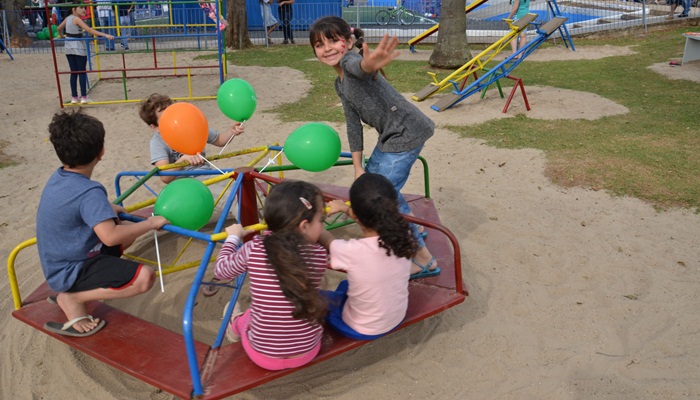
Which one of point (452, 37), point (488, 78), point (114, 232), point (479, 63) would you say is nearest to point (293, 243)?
point (114, 232)

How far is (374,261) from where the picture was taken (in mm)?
2727

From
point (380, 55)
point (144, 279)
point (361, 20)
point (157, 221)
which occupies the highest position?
point (361, 20)

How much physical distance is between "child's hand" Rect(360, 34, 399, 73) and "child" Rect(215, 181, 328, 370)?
2.72 feet

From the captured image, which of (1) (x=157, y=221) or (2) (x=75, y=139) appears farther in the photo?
(1) (x=157, y=221)

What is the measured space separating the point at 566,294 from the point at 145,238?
3.25 metres

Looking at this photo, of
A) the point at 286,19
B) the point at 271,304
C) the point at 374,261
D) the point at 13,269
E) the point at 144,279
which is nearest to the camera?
the point at 271,304

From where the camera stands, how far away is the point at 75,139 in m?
2.86

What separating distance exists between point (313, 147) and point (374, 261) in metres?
1.23

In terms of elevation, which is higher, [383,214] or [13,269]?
[383,214]

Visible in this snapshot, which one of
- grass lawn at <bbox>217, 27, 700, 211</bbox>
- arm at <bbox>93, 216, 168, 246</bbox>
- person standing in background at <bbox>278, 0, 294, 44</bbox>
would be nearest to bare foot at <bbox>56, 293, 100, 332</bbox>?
arm at <bbox>93, 216, 168, 246</bbox>

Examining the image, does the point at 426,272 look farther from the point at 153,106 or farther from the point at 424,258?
the point at 153,106

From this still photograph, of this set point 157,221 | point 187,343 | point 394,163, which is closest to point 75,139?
point 157,221

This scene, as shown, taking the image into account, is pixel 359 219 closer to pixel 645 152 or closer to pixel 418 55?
pixel 645 152

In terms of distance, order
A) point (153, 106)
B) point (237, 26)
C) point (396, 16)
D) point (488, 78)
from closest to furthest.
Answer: point (153, 106) < point (488, 78) < point (237, 26) < point (396, 16)
